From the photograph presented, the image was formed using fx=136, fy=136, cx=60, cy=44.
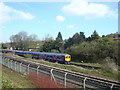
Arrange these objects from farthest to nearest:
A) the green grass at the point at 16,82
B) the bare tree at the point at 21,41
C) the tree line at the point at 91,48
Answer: the bare tree at the point at 21,41 → the tree line at the point at 91,48 → the green grass at the point at 16,82

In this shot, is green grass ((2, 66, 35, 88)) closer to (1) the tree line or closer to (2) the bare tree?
(1) the tree line

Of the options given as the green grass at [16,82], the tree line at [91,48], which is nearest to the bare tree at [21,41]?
the tree line at [91,48]

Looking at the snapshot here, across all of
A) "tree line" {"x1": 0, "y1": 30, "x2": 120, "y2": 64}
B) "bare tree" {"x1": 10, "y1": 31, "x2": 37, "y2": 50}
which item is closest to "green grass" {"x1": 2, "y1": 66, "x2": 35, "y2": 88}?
"tree line" {"x1": 0, "y1": 30, "x2": 120, "y2": 64}

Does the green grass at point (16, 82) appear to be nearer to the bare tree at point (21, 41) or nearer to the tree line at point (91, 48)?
the tree line at point (91, 48)

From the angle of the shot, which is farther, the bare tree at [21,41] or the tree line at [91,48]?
the bare tree at [21,41]

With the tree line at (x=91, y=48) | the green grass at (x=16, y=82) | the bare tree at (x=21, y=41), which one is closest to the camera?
the green grass at (x=16, y=82)

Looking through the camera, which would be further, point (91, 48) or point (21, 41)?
point (21, 41)

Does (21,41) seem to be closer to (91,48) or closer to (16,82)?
(91,48)

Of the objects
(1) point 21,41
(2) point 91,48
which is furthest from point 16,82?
(1) point 21,41

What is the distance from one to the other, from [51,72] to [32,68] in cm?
294

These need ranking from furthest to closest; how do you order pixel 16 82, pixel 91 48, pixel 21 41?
pixel 21 41 < pixel 91 48 < pixel 16 82

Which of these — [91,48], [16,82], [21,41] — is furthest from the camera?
[21,41]

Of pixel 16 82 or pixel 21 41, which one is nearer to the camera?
pixel 16 82

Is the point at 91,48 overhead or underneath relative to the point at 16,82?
overhead
